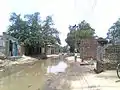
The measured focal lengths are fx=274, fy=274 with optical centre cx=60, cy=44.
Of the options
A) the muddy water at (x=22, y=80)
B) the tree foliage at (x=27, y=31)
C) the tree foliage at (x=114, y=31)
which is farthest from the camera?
the tree foliage at (x=114, y=31)

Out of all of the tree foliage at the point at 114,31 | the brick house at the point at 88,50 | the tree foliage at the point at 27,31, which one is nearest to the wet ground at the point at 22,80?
the brick house at the point at 88,50

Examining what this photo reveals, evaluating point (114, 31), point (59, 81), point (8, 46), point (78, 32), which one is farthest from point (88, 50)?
point (78, 32)

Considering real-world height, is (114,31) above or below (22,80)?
above

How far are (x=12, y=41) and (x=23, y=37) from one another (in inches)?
308

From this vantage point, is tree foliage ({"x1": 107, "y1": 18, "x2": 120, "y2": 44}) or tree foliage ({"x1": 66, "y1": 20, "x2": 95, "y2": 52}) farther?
tree foliage ({"x1": 66, "y1": 20, "x2": 95, "y2": 52})

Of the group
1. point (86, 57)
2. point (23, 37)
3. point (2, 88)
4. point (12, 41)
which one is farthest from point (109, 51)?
point (23, 37)

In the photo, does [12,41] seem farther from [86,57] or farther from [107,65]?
[107,65]

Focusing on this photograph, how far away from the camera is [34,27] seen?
182 feet

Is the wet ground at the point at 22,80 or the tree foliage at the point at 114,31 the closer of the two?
the wet ground at the point at 22,80

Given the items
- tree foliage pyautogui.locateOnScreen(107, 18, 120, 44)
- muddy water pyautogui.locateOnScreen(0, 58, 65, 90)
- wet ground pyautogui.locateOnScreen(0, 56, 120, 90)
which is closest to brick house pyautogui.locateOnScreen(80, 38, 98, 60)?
muddy water pyautogui.locateOnScreen(0, 58, 65, 90)

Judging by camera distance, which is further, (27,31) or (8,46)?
(27,31)

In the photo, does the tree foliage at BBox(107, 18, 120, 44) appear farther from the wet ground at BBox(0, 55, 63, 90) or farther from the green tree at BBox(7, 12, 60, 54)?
the wet ground at BBox(0, 55, 63, 90)

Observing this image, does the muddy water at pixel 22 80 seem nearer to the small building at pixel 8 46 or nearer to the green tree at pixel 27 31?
the small building at pixel 8 46

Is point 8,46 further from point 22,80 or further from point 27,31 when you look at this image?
point 22,80
